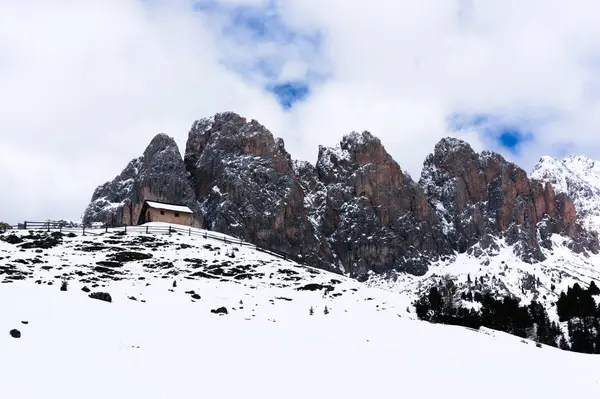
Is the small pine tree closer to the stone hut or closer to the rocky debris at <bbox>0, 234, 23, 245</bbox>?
the stone hut

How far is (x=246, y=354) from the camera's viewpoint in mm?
15570

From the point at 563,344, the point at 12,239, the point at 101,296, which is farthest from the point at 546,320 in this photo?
the point at 101,296

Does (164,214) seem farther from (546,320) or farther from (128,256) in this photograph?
(546,320)

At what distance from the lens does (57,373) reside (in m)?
11.4

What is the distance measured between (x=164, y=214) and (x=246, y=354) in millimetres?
62711

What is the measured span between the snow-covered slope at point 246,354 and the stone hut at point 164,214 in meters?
41.6

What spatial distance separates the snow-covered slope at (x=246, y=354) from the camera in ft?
39.1

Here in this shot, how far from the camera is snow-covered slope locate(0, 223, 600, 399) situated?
11930mm

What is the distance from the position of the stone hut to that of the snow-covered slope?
4165 cm

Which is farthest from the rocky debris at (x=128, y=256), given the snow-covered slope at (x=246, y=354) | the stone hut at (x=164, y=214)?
the stone hut at (x=164, y=214)

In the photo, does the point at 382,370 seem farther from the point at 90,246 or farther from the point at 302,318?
the point at 90,246

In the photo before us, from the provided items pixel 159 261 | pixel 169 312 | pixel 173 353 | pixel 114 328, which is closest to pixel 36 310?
pixel 114 328

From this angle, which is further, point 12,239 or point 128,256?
point 12,239

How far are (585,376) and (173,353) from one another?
13634 millimetres
